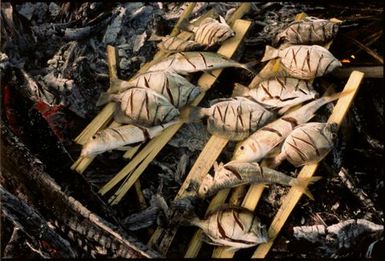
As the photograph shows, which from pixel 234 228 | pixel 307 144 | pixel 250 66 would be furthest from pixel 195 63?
pixel 234 228

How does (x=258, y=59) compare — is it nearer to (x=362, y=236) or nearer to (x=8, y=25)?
(x=362, y=236)

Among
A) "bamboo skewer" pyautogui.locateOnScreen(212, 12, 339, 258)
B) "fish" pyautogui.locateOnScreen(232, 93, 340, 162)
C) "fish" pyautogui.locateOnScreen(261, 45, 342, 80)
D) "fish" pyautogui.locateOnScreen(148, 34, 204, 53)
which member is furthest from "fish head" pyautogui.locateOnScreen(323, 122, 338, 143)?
"fish" pyautogui.locateOnScreen(148, 34, 204, 53)

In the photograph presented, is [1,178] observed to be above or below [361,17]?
below

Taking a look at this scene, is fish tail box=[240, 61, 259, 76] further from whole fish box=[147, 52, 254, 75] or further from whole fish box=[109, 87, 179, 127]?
whole fish box=[109, 87, 179, 127]

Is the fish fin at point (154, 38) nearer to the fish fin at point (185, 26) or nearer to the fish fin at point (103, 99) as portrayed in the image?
the fish fin at point (185, 26)

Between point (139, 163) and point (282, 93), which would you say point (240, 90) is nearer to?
point (282, 93)

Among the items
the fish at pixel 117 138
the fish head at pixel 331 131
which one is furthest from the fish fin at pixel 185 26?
the fish head at pixel 331 131

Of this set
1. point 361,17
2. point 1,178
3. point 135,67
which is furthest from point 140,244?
point 361,17
